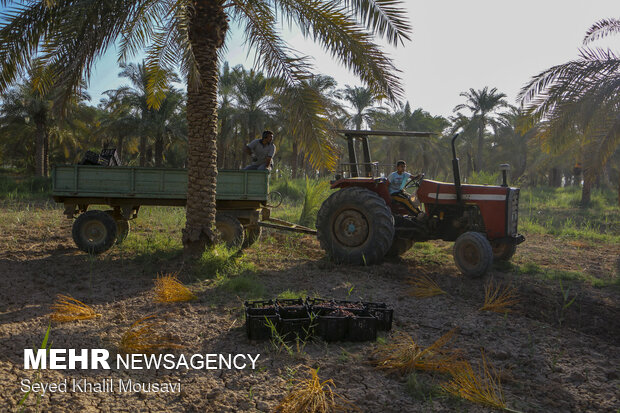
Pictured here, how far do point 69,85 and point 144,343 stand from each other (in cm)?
470

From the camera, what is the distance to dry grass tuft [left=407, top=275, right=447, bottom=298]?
226 inches

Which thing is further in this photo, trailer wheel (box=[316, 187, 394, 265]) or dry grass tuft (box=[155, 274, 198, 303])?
trailer wheel (box=[316, 187, 394, 265])

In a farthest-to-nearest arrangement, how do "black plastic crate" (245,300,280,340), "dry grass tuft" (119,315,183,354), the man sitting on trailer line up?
the man sitting on trailer < "black plastic crate" (245,300,280,340) < "dry grass tuft" (119,315,183,354)

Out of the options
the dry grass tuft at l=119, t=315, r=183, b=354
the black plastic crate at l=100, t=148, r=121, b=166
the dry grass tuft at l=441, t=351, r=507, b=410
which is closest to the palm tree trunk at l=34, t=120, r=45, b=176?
the black plastic crate at l=100, t=148, r=121, b=166

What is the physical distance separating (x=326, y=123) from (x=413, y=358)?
4.34 metres

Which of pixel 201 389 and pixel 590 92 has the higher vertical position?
pixel 590 92

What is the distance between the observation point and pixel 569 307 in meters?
5.46

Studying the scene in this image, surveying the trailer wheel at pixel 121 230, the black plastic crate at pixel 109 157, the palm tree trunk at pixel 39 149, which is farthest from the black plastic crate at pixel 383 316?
the palm tree trunk at pixel 39 149

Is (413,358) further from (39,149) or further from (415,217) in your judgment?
(39,149)

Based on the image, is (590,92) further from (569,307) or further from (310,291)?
(310,291)

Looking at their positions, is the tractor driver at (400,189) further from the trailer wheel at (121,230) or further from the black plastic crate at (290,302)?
the trailer wheel at (121,230)

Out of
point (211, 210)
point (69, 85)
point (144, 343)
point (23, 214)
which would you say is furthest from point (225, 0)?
point (23, 214)

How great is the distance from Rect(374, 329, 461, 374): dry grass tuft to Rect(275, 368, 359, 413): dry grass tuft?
2.05 feet

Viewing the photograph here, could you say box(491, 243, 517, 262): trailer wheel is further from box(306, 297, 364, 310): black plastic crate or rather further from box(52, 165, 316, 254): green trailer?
box(52, 165, 316, 254): green trailer
